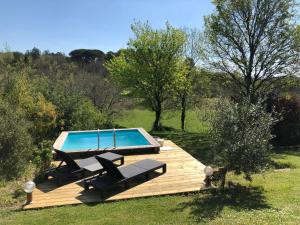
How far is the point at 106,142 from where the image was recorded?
16.8m

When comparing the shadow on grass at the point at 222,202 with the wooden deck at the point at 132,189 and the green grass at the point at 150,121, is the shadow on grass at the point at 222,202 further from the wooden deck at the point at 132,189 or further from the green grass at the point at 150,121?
the green grass at the point at 150,121

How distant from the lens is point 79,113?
1845 centimetres

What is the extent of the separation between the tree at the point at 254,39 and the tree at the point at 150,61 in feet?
10.6

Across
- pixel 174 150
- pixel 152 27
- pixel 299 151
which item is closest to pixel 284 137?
pixel 299 151

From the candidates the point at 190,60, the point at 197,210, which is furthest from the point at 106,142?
the point at 190,60

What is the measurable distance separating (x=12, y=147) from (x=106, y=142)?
6.47 metres

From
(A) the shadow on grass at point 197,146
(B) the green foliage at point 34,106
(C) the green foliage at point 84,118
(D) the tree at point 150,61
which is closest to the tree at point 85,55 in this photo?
(D) the tree at point 150,61

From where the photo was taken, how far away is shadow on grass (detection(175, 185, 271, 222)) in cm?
749

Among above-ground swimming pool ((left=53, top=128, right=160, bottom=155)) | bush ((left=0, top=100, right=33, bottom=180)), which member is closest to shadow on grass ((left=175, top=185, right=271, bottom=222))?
above-ground swimming pool ((left=53, top=128, right=160, bottom=155))

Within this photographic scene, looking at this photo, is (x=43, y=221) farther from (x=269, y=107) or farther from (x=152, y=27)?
(x=152, y=27)

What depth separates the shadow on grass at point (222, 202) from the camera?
7488 mm

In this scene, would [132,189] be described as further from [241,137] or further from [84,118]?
[84,118]

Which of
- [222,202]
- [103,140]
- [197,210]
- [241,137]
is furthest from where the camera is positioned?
[103,140]

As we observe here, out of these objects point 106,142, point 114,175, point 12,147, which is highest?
point 12,147
